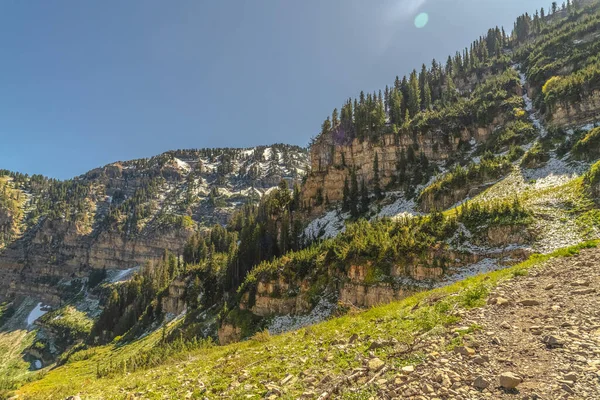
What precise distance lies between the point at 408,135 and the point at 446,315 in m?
91.7

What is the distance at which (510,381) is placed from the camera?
640 centimetres

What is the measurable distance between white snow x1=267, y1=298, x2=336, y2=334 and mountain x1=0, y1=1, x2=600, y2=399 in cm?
31

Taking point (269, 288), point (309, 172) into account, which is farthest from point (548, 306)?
point (309, 172)

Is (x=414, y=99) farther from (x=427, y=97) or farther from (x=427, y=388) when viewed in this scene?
(x=427, y=388)

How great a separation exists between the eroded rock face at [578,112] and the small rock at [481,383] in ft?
276

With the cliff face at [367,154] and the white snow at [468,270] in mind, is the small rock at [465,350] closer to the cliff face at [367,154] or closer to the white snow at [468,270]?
the white snow at [468,270]

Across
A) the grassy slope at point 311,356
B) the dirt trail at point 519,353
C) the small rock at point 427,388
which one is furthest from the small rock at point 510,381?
the grassy slope at point 311,356

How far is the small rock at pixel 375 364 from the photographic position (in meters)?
8.99

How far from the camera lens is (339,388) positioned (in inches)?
335

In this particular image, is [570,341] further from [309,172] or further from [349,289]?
[309,172]

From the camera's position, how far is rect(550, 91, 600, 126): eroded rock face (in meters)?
65.2

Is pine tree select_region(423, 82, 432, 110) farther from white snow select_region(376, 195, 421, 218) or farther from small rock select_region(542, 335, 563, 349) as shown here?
small rock select_region(542, 335, 563, 349)

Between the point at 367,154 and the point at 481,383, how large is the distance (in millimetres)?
97330

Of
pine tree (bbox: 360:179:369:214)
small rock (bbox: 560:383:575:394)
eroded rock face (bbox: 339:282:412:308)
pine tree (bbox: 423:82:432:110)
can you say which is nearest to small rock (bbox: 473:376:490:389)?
small rock (bbox: 560:383:575:394)
